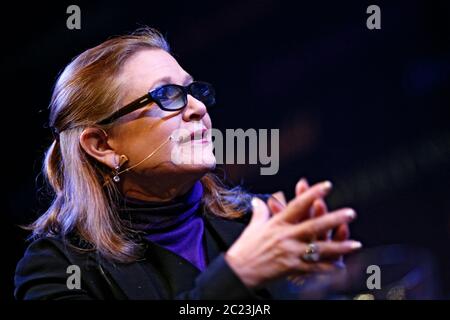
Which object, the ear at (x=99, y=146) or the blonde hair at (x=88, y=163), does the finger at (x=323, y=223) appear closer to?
the blonde hair at (x=88, y=163)

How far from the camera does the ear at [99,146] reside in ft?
6.02

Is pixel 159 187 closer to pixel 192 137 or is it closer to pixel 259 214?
pixel 192 137

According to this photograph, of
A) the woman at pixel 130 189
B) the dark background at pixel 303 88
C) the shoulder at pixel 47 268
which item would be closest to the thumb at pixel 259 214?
the woman at pixel 130 189

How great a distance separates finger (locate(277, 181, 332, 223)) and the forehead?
81 centimetres

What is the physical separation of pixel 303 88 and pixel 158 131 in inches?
31.0

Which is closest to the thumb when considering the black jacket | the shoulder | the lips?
the black jacket

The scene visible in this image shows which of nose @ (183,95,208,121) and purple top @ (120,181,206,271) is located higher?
nose @ (183,95,208,121)

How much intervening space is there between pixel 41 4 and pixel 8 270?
3.62 feet

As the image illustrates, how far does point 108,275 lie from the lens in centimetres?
163

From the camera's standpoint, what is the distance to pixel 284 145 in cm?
222

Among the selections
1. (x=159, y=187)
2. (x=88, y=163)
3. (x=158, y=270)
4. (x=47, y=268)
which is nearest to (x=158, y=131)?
(x=159, y=187)

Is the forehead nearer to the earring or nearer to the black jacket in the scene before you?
the earring

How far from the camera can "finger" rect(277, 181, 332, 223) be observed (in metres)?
1.10

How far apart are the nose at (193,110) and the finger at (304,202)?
71 cm
